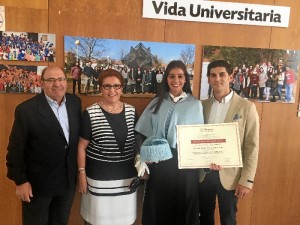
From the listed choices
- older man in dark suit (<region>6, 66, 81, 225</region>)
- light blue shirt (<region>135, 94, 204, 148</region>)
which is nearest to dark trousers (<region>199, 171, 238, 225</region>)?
light blue shirt (<region>135, 94, 204, 148</region>)

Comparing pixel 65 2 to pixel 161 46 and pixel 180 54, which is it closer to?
pixel 161 46

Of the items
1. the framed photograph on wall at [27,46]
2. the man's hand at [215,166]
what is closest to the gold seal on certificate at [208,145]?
the man's hand at [215,166]

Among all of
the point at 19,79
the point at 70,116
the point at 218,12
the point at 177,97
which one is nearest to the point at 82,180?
the point at 70,116

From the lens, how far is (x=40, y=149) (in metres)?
1.90

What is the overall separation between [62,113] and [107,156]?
18.2 inches

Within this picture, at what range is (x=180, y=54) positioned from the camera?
8.38ft

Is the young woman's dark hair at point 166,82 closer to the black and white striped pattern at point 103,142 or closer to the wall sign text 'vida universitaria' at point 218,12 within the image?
the black and white striped pattern at point 103,142

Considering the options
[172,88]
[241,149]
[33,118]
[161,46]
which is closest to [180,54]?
[161,46]

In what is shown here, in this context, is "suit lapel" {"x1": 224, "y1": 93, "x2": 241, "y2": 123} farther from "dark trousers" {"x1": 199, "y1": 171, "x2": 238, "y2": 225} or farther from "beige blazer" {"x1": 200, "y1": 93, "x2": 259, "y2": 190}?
"dark trousers" {"x1": 199, "y1": 171, "x2": 238, "y2": 225}

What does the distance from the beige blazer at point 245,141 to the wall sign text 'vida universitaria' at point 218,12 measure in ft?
2.94

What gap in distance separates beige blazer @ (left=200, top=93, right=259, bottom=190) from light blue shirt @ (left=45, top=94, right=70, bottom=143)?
1.20m

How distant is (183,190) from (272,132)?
4.12ft

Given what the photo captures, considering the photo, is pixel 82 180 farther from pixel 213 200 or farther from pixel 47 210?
pixel 213 200

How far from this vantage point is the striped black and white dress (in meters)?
2.04
